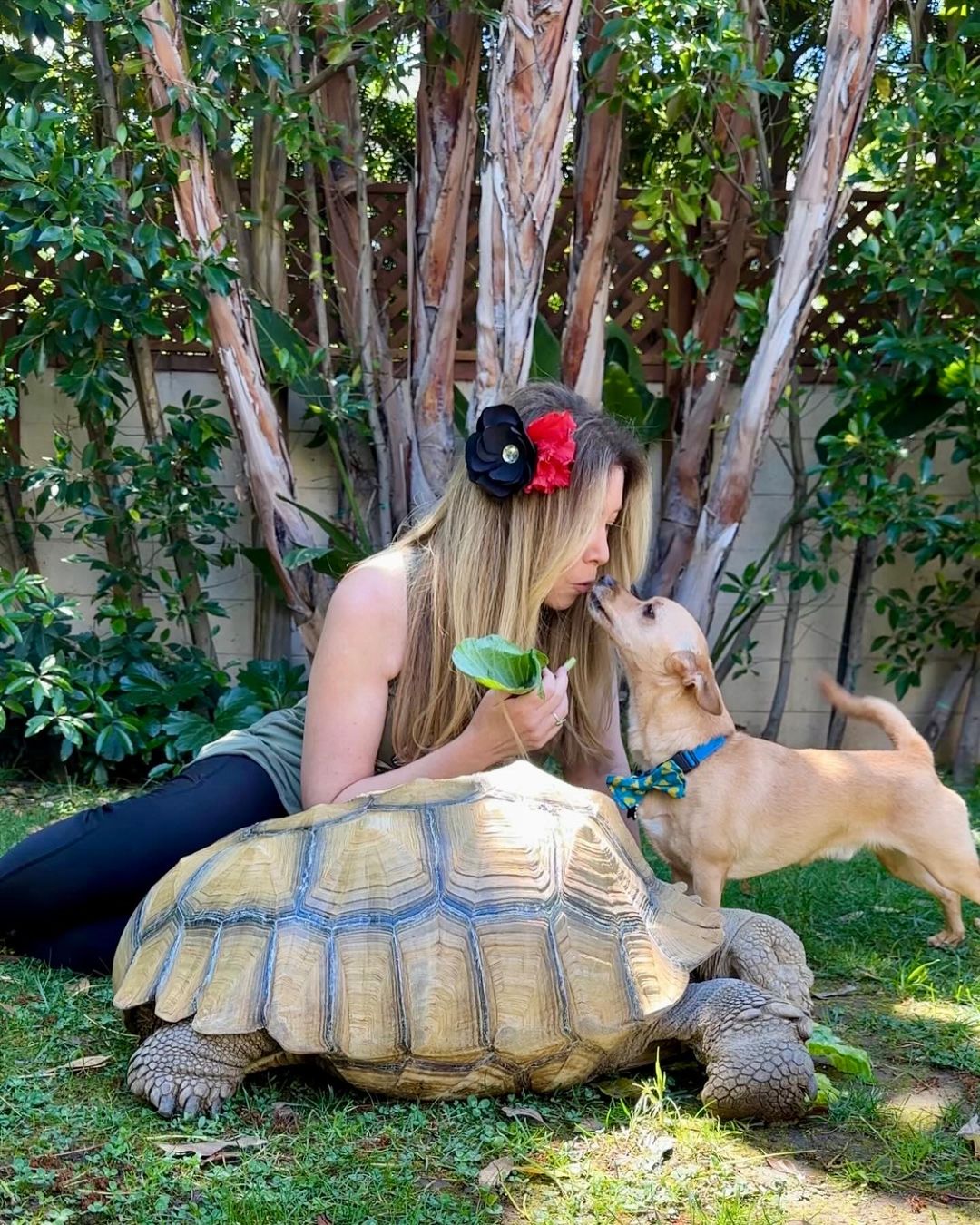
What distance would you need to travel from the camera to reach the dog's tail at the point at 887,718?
3.92 metres

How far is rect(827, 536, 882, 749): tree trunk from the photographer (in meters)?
7.00

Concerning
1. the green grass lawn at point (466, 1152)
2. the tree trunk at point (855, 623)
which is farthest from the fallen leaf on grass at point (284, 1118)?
the tree trunk at point (855, 623)

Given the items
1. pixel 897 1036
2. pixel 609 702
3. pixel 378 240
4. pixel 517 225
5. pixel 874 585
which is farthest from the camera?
→ pixel 874 585

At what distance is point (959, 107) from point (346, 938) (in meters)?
4.80

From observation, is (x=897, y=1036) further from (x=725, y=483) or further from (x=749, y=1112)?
(x=725, y=483)

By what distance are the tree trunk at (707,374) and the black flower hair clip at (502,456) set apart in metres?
3.13

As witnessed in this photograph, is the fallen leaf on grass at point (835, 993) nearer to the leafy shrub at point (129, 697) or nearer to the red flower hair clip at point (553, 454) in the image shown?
the red flower hair clip at point (553, 454)

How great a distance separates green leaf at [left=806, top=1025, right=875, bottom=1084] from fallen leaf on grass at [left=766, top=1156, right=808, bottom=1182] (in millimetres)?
419

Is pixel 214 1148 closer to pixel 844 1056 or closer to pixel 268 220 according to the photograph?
pixel 844 1056

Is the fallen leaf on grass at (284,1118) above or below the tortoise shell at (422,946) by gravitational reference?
below

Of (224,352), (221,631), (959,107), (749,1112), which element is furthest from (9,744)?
(959,107)

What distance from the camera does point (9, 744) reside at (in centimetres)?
627

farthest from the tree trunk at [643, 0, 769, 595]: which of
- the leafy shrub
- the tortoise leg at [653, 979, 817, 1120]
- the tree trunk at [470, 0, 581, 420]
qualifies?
the tortoise leg at [653, 979, 817, 1120]

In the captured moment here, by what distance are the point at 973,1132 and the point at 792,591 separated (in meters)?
4.54
